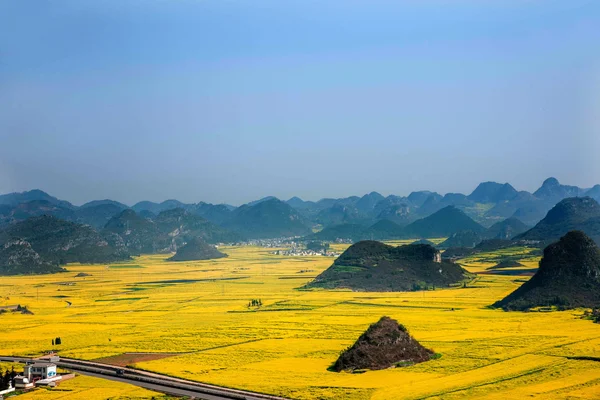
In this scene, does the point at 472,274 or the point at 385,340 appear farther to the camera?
the point at 472,274

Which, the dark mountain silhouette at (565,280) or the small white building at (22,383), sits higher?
the dark mountain silhouette at (565,280)

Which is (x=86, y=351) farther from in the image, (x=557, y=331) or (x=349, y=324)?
(x=557, y=331)

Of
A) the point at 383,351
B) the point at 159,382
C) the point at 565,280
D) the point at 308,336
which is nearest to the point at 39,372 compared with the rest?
the point at 159,382

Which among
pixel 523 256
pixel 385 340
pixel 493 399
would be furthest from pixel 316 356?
pixel 523 256

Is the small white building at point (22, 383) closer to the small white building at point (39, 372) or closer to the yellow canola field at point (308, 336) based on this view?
the small white building at point (39, 372)

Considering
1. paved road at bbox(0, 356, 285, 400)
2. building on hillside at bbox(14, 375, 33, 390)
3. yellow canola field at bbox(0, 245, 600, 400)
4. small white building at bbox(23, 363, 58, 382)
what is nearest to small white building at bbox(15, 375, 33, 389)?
building on hillside at bbox(14, 375, 33, 390)

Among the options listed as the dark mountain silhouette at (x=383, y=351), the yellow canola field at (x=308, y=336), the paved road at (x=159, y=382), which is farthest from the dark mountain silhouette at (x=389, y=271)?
the paved road at (x=159, y=382)
